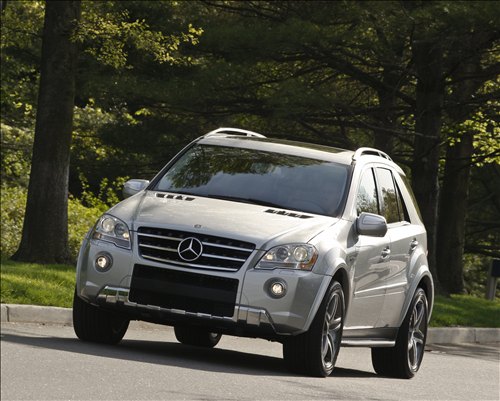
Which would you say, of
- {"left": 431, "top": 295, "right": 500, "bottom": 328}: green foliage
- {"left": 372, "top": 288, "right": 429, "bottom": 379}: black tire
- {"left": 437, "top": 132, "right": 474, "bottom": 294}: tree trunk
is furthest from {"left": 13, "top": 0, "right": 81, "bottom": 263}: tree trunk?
{"left": 437, "top": 132, "right": 474, "bottom": 294}: tree trunk

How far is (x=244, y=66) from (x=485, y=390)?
44.3 feet

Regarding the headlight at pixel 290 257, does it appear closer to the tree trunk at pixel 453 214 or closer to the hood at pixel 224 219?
the hood at pixel 224 219

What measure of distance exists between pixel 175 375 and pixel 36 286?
5.11 meters

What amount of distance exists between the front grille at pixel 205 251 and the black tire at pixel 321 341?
760mm

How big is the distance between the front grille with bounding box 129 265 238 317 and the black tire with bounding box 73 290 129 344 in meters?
0.67

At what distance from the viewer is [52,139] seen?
63.9 feet

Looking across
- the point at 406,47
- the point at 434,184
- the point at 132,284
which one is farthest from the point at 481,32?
the point at 132,284

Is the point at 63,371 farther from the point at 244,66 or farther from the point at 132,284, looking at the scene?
the point at 244,66

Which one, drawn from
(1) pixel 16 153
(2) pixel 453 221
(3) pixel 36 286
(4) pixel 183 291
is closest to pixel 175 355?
(4) pixel 183 291

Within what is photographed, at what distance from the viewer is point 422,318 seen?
42.8 ft

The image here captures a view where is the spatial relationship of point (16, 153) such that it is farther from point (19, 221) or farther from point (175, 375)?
point (175, 375)

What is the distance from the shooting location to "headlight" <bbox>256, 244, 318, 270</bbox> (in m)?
10.5

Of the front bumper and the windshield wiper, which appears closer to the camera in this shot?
the front bumper

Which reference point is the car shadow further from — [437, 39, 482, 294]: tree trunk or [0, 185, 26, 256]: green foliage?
[437, 39, 482, 294]: tree trunk
